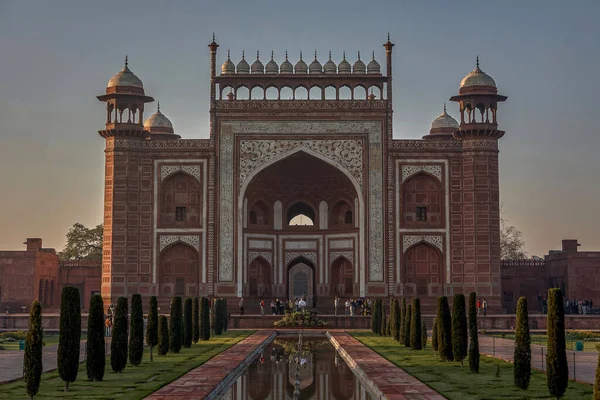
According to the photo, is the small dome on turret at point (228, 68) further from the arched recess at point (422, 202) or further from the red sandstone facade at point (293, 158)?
the arched recess at point (422, 202)

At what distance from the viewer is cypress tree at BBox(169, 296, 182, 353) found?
1322cm

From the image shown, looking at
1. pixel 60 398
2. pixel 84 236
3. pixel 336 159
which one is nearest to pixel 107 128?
pixel 336 159

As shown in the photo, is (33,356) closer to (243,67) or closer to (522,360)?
(522,360)

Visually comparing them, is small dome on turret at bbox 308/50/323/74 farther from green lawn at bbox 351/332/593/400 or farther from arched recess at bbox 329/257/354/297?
green lawn at bbox 351/332/593/400

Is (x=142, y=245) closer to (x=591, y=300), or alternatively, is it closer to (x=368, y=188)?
(x=368, y=188)

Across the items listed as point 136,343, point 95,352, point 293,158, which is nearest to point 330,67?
point 293,158

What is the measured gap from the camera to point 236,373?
1092cm

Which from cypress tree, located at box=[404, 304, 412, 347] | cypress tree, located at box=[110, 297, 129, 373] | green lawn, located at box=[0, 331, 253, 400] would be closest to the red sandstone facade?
cypress tree, located at box=[404, 304, 412, 347]

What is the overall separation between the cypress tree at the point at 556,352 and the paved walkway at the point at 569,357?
1536mm

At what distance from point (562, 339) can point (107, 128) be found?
16.7 meters

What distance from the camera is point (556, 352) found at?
8.26m

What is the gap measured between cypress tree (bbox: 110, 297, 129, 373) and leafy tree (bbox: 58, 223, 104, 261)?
23.6 metres

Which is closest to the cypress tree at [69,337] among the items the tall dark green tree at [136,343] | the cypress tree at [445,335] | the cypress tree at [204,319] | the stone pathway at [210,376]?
the stone pathway at [210,376]

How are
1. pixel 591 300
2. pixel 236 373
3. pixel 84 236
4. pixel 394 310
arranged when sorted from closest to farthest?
pixel 236 373 < pixel 394 310 < pixel 591 300 < pixel 84 236
